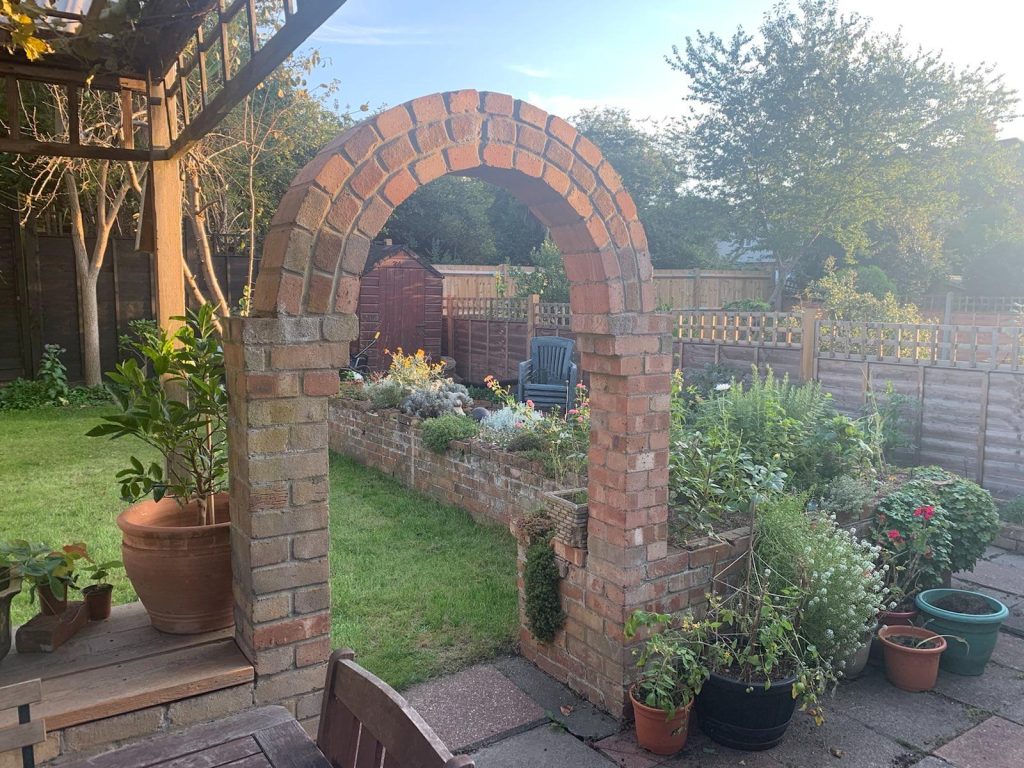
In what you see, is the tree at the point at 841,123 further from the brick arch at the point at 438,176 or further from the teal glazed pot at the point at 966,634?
the brick arch at the point at 438,176

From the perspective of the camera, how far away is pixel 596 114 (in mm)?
28656

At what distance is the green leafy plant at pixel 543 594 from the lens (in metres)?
3.68

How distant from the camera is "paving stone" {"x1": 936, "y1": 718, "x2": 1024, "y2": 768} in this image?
3.08 metres

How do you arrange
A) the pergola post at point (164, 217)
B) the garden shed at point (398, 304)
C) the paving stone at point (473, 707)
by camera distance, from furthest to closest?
the garden shed at point (398, 304) < the pergola post at point (164, 217) < the paving stone at point (473, 707)

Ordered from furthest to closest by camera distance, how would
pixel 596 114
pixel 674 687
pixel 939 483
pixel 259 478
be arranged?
pixel 596 114 < pixel 939 483 < pixel 674 687 < pixel 259 478

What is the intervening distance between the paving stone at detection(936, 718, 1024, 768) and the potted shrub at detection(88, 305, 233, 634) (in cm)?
301

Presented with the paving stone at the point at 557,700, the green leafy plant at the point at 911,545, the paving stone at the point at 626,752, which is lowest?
the paving stone at the point at 626,752

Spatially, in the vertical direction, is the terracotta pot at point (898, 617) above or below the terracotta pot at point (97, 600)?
below

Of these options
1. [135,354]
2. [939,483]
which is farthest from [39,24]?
[135,354]

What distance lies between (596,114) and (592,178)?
2730 cm

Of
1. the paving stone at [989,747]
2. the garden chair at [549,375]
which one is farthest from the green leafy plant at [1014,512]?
the garden chair at [549,375]

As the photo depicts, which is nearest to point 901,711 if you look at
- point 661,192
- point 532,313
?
point 532,313

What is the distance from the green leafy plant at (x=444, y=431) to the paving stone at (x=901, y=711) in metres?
3.68

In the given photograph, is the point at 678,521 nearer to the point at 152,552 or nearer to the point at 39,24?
the point at 152,552
